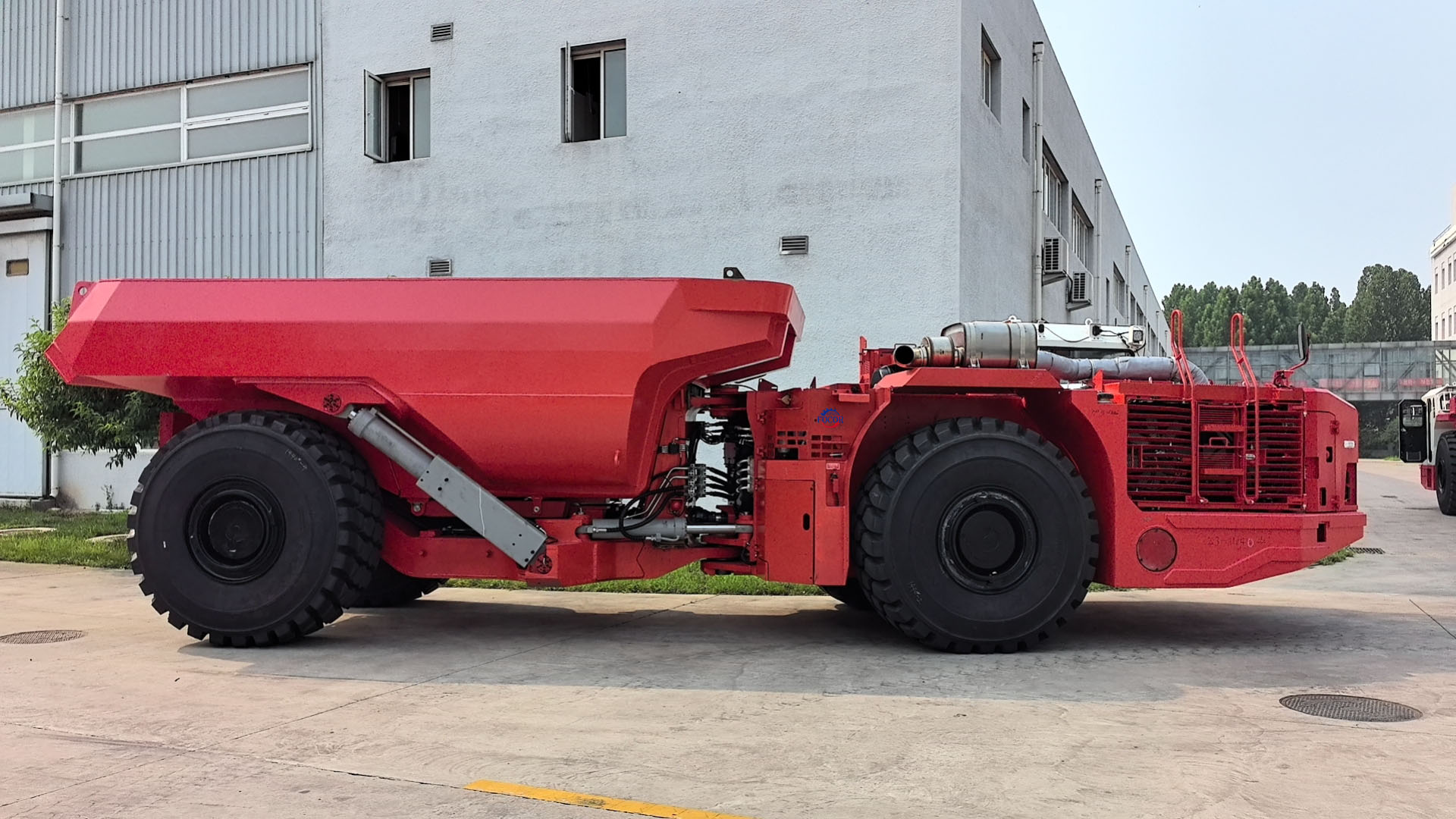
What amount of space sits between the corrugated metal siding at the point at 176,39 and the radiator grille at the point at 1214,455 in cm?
1321

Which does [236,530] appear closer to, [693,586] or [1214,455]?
[693,586]

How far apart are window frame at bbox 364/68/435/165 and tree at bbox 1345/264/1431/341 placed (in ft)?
349

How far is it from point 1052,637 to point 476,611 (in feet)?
13.9

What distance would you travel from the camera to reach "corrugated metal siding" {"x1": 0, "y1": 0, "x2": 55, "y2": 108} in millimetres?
18594

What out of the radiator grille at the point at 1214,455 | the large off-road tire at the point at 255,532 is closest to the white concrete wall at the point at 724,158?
the radiator grille at the point at 1214,455

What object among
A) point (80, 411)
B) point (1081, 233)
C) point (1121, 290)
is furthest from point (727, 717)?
point (1121, 290)

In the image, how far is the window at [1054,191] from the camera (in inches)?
756

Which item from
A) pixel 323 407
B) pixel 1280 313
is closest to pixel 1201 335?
pixel 1280 313

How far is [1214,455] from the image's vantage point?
732 cm

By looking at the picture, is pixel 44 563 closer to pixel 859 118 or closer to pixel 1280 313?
pixel 859 118

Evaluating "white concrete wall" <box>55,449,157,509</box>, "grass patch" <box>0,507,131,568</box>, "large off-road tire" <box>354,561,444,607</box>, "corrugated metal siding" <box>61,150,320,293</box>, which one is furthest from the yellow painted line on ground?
"white concrete wall" <box>55,449,157,509</box>

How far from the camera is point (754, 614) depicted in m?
8.76

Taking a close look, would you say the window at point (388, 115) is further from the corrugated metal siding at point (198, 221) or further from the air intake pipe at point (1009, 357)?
the air intake pipe at point (1009, 357)

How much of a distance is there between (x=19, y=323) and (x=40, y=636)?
535 inches
